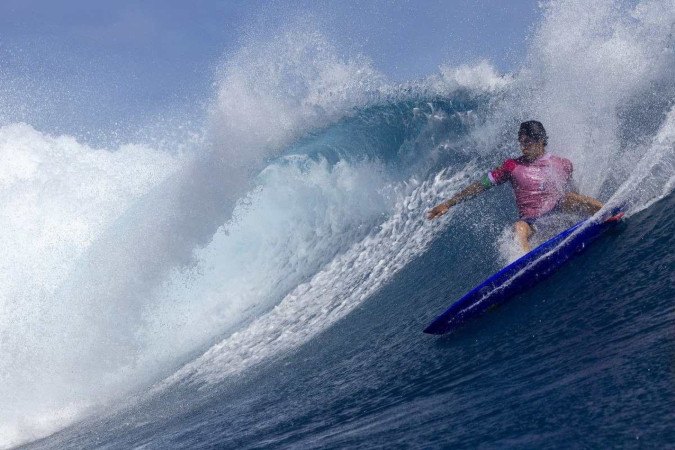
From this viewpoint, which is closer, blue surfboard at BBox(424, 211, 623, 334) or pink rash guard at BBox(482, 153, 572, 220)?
blue surfboard at BBox(424, 211, 623, 334)

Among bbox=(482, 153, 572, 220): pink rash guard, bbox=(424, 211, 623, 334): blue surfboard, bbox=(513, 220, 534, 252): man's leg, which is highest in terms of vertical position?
bbox=(482, 153, 572, 220): pink rash guard

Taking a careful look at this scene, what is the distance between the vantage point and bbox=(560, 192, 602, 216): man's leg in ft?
18.4

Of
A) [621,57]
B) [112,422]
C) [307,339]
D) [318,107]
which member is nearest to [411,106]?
[318,107]

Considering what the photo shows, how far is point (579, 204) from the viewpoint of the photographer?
574cm

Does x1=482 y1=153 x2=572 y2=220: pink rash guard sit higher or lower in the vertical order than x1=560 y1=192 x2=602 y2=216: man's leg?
higher

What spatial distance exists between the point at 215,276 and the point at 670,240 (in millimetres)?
14746

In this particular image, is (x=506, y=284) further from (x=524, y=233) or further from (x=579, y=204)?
(x=579, y=204)

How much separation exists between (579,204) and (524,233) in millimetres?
662

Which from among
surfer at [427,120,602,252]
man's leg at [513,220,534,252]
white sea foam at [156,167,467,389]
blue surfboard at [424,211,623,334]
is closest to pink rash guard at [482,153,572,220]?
surfer at [427,120,602,252]

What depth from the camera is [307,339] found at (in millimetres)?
7473

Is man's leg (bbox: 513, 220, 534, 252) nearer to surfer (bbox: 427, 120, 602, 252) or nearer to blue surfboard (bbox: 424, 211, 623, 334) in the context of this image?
surfer (bbox: 427, 120, 602, 252)

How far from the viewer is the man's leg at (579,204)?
221 inches

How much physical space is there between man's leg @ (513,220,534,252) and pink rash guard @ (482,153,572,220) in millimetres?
211

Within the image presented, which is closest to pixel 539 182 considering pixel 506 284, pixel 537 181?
pixel 537 181
